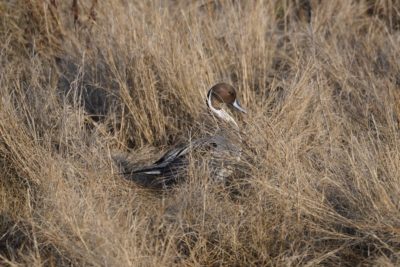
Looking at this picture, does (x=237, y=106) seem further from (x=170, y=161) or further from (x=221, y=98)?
(x=170, y=161)

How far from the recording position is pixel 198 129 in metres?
5.14

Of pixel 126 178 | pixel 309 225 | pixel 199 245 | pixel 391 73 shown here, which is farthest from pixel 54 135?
pixel 391 73

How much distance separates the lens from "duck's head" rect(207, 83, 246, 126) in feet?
16.7

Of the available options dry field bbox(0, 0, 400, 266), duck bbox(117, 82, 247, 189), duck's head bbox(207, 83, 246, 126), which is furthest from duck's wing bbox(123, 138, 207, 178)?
duck's head bbox(207, 83, 246, 126)

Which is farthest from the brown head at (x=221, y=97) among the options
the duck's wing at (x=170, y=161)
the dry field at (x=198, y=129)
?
the duck's wing at (x=170, y=161)

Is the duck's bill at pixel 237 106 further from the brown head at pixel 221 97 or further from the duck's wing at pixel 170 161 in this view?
the duck's wing at pixel 170 161

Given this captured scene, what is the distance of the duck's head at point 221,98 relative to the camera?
509cm

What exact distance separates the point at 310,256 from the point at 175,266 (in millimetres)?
584

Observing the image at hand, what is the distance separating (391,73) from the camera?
5.59 m

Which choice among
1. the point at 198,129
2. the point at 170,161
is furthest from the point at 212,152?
the point at 198,129

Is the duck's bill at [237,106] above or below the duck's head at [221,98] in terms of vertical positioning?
below

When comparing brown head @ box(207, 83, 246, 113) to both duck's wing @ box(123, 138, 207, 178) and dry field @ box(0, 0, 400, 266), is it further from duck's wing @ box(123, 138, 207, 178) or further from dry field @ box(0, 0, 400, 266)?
duck's wing @ box(123, 138, 207, 178)

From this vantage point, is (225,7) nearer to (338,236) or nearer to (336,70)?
(336,70)

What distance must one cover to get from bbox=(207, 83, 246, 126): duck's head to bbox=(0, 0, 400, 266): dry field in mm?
111
